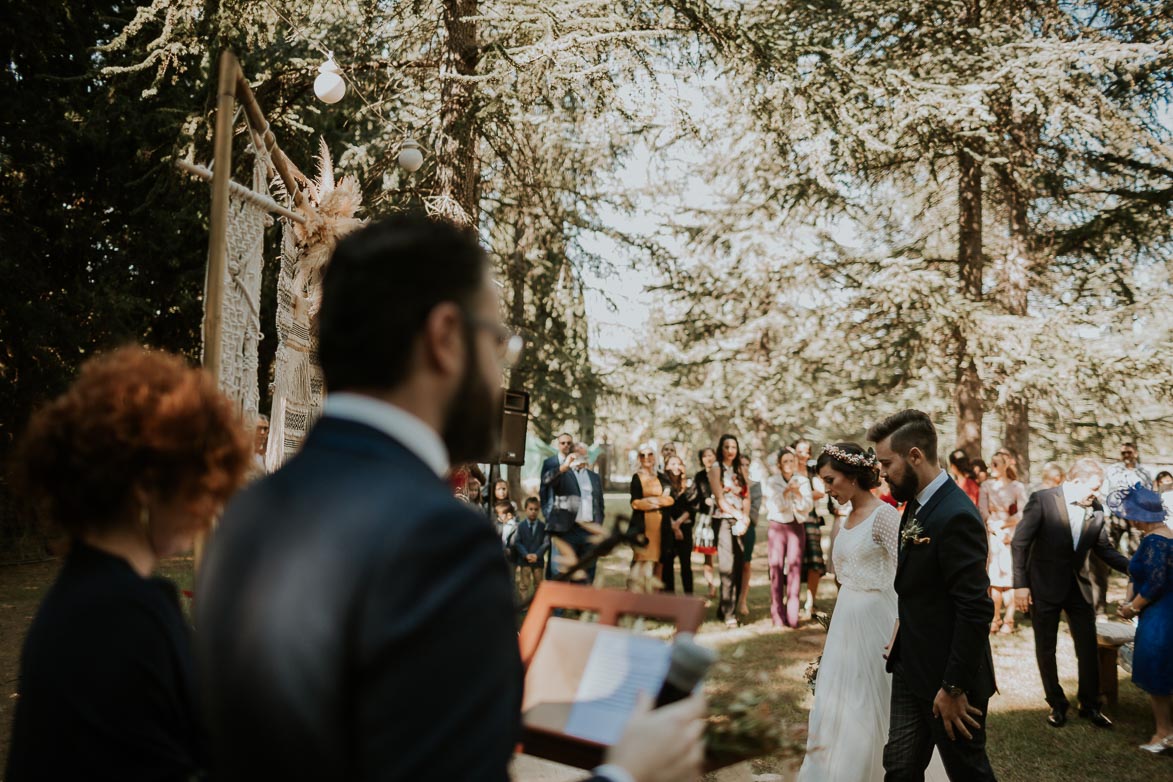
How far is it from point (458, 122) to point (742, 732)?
8480 millimetres

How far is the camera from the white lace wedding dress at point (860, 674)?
174 inches

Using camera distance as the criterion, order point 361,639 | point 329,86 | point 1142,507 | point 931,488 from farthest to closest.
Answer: point 1142,507
point 329,86
point 931,488
point 361,639

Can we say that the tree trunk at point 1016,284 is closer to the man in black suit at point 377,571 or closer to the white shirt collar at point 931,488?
the white shirt collar at point 931,488

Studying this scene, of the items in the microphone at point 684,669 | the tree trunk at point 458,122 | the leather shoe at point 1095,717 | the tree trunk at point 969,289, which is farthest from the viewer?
the tree trunk at point 969,289

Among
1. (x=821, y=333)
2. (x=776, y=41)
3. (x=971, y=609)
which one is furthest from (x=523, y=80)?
(x=821, y=333)

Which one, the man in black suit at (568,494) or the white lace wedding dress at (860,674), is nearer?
the white lace wedding dress at (860,674)

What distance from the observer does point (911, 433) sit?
403 cm

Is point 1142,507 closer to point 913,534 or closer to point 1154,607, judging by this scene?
point 1154,607

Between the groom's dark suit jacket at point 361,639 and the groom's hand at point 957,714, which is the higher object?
the groom's dark suit jacket at point 361,639

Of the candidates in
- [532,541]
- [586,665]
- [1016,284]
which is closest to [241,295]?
[586,665]

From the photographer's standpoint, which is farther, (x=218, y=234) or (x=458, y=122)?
(x=458, y=122)

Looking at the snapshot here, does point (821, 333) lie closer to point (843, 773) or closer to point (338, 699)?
point (843, 773)

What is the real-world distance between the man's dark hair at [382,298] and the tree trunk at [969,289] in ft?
45.2

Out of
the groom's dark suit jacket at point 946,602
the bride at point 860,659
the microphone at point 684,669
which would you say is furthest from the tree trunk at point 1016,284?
the microphone at point 684,669
